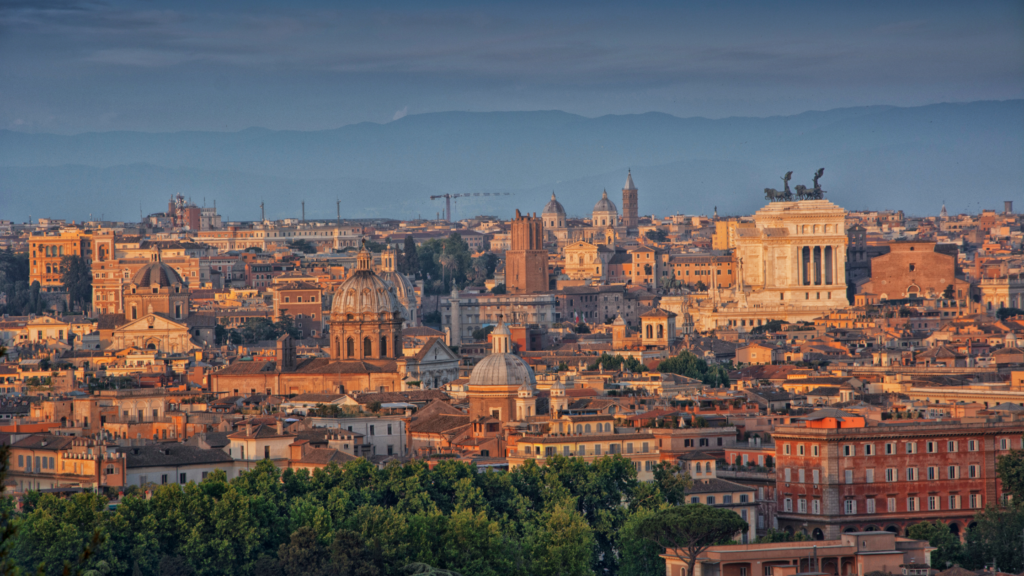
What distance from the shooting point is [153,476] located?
53531 millimetres

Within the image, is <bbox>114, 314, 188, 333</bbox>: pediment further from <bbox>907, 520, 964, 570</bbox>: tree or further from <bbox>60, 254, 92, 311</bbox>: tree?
<bbox>907, 520, 964, 570</bbox>: tree

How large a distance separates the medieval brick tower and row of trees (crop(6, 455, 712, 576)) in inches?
4063

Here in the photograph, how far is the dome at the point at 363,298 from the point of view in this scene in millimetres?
94688

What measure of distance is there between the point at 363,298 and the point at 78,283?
2557 inches

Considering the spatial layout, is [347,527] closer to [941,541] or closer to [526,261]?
[941,541]

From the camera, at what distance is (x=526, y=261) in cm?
15550

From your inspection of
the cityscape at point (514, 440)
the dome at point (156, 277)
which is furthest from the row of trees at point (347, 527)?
the dome at point (156, 277)

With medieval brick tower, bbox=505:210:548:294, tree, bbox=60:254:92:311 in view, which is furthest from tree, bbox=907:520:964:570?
tree, bbox=60:254:92:311

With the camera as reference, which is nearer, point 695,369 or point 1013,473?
point 1013,473

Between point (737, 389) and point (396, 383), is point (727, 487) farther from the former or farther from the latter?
point (396, 383)

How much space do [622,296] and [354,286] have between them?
60432 mm

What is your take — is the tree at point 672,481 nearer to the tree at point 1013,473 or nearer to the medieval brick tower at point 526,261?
the tree at point 1013,473

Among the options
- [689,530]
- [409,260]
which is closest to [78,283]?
[409,260]

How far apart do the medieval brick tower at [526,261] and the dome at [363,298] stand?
58749mm
